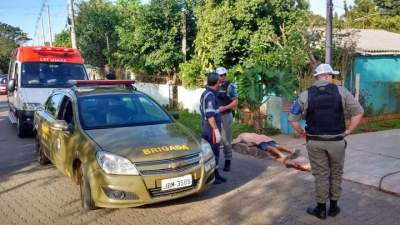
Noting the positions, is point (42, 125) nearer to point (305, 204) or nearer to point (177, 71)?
point (305, 204)

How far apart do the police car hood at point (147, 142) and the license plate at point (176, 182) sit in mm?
270

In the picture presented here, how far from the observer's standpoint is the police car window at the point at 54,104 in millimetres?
Answer: 7191

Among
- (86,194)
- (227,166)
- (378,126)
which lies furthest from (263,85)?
(86,194)

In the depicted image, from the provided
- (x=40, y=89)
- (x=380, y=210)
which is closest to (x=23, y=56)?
(x=40, y=89)

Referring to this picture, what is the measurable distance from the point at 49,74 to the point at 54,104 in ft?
14.1

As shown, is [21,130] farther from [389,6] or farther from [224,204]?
[389,6]

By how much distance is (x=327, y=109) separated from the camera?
473 cm

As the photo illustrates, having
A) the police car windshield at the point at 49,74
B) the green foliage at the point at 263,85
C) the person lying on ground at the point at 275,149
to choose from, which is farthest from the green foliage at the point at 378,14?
the person lying on ground at the point at 275,149

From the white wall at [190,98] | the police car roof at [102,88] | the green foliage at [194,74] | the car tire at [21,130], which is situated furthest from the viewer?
the green foliage at [194,74]

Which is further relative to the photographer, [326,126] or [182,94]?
[182,94]

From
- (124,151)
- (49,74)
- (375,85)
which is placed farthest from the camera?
(375,85)

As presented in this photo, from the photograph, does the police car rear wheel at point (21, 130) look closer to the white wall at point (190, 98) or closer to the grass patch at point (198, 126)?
the grass patch at point (198, 126)

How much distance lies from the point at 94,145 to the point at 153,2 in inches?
542

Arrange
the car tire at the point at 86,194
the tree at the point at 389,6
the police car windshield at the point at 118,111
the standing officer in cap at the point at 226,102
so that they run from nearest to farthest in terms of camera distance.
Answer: the car tire at the point at 86,194 → the police car windshield at the point at 118,111 → the standing officer in cap at the point at 226,102 → the tree at the point at 389,6
